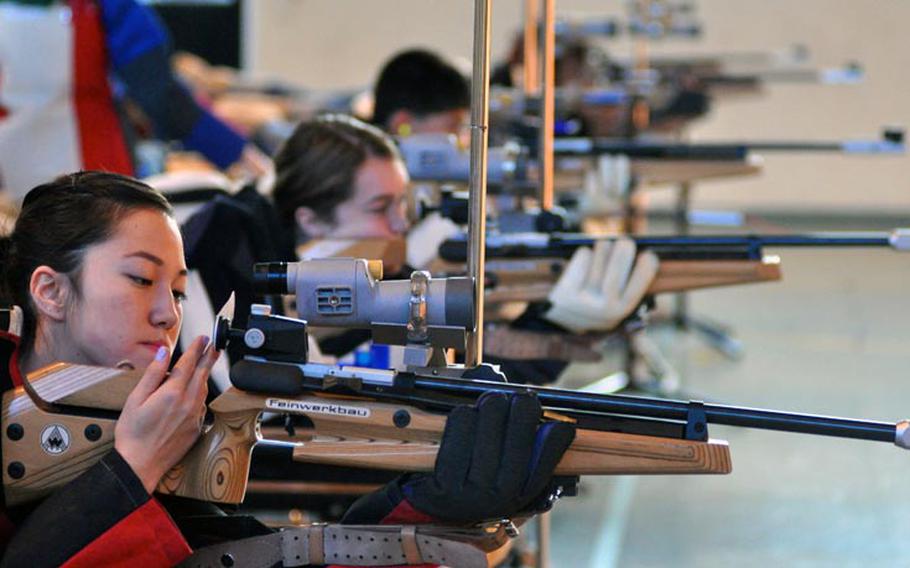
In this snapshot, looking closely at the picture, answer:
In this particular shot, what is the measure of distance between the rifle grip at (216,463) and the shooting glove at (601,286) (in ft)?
3.59

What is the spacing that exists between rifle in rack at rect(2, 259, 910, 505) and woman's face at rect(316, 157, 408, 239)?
1.14m

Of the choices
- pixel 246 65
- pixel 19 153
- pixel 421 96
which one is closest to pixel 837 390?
pixel 421 96

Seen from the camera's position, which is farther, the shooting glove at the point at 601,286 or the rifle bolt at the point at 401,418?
the shooting glove at the point at 601,286

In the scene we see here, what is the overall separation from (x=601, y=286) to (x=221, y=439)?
1.17 m

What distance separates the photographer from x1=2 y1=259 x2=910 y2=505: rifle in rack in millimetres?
1610

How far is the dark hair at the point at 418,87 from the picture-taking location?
3.87 metres

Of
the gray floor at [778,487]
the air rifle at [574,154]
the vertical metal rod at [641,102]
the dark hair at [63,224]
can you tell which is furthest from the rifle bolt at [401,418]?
the vertical metal rod at [641,102]

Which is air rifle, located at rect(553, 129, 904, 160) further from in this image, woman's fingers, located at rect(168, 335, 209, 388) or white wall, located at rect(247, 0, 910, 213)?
white wall, located at rect(247, 0, 910, 213)

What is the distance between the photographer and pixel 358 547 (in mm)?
1677

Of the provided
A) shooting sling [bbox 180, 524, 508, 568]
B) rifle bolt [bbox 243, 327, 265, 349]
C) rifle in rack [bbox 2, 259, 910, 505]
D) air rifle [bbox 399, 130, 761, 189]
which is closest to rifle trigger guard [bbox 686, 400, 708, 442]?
rifle in rack [bbox 2, 259, 910, 505]

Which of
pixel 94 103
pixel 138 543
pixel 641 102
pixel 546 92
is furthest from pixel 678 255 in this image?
pixel 641 102

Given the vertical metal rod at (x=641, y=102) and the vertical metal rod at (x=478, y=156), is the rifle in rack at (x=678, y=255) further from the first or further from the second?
the vertical metal rod at (x=641, y=102)

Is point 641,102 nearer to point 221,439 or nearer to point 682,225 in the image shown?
point 682,225

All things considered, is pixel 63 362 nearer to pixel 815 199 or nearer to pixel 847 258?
pixel 847 258
